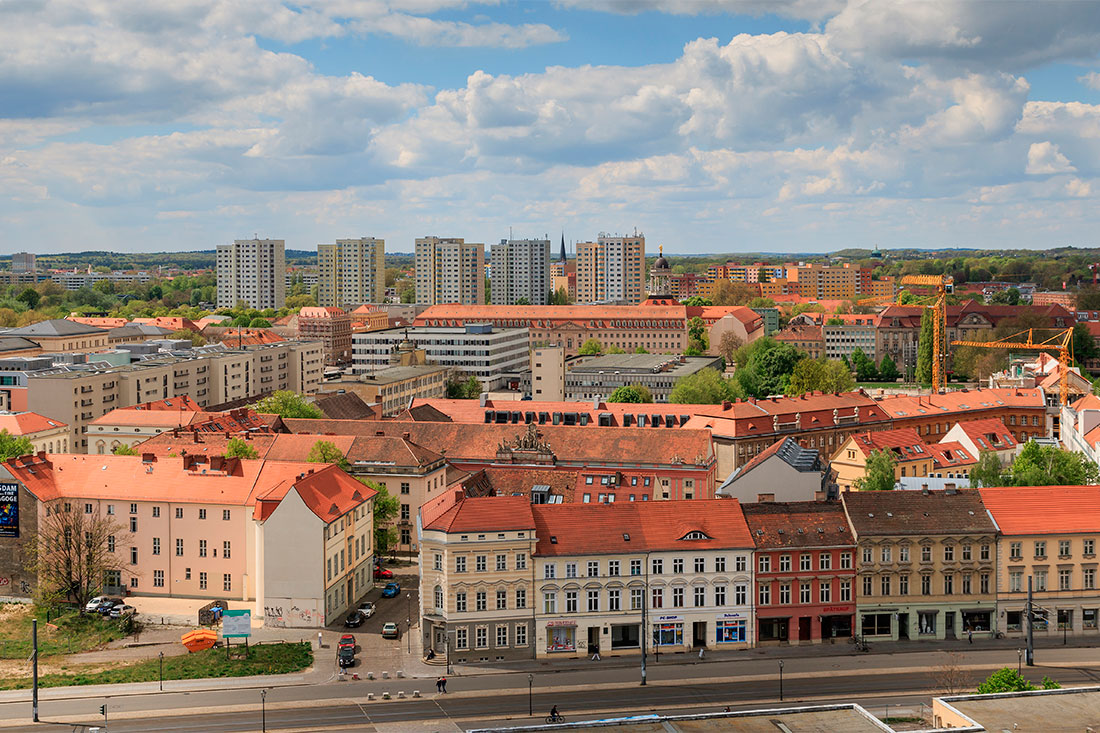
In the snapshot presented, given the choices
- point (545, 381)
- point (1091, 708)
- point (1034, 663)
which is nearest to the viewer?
point (1091, 708)

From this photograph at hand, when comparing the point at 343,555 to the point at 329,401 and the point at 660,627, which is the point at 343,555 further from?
the point at 329,401

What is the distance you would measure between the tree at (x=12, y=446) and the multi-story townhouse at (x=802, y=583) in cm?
6963

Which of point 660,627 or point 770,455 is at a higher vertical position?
point 770,455

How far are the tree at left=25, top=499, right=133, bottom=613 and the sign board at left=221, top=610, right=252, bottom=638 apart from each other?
1501 cm

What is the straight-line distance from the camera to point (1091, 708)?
51.4m

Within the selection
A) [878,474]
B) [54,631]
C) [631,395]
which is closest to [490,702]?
[54,631]

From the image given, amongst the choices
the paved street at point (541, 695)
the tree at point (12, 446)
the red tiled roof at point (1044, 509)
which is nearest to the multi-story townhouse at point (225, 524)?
the paved street at point (541, 695)

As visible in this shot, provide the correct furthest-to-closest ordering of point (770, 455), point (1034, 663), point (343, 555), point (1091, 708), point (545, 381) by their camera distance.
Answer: point (545, 381) → point (770, 455) → point (343, 555) → point (1034, 663) → point (1091, 708)

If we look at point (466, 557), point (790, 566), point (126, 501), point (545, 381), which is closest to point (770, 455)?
point (790, 566)

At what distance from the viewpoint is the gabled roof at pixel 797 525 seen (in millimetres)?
76500

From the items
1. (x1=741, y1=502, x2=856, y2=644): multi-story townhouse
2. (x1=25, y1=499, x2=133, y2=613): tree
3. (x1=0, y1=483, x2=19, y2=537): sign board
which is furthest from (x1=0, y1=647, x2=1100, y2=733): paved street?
(x1=0, y1=483, x2=19, y2=537): sign board

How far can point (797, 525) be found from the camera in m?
77.5

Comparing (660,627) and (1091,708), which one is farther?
(660,627)

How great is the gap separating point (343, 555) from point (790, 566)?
99.9 ft
